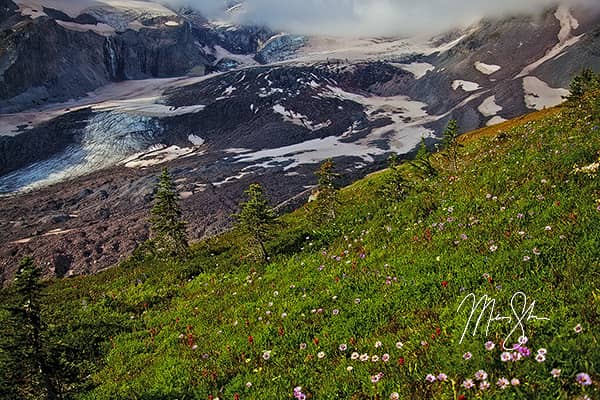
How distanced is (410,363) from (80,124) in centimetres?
21730

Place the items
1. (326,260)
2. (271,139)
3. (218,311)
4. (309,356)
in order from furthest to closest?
(271,139), (326,260), (218,311), (309,356)

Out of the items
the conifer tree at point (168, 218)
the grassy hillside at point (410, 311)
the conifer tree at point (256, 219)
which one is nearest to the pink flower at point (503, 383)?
the grassy hillside at point (410, 311)

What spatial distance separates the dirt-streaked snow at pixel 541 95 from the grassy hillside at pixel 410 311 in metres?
191

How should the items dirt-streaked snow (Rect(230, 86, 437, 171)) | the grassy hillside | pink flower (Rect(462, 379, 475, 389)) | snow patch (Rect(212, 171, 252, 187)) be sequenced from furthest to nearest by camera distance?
dirt-streaked snow (Rect(230, 86, 437, 171)) → snow patch (Rect(212, 171, 252, 187)) → the grassy hillside → pink flower (Rect(462, 379, 475, 389))

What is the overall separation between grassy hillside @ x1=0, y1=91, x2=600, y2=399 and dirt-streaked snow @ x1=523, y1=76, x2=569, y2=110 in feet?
627

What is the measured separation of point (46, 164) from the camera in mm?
164125

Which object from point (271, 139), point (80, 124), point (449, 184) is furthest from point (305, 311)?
point (80, 124)

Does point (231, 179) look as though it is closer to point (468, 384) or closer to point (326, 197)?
point (326, 197)

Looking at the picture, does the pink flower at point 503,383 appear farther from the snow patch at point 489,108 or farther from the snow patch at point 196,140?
the snow patch at point 489,108

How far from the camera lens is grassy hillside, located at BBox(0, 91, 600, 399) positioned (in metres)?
4.53

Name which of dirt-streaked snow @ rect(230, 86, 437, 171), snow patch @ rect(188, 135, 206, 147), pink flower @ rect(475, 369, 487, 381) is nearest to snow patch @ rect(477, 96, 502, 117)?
dirt-streaked snow @ rect(230, 86, 437, 171)

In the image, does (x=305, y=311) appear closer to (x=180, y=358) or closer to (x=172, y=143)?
(x=180, y=358)

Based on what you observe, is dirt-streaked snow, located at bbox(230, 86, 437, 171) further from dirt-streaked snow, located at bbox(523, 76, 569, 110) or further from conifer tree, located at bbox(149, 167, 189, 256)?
conifer tree, located at bbox(149, 167, 189, 256)

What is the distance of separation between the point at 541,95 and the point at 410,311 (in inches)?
8483
